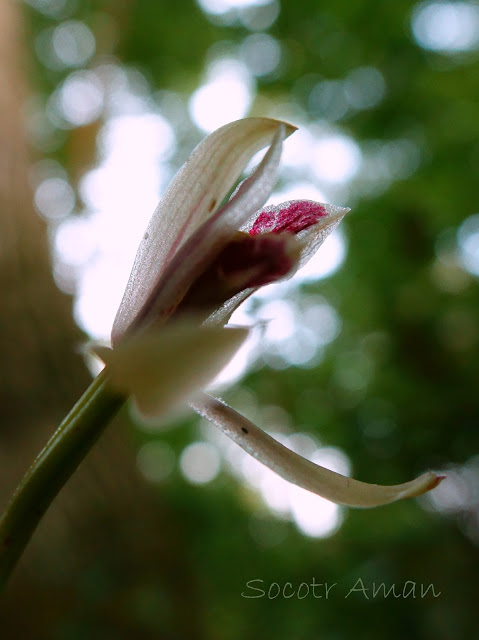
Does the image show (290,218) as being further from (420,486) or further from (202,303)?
(420,486)

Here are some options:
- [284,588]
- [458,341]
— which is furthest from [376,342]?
[284,588]

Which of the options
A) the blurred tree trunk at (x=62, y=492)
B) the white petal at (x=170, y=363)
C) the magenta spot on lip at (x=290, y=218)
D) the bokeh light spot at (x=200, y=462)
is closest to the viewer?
the white petal at (x=170, y=363)

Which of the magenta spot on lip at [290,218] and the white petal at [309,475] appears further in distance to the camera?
the magenta spot on lip at [290,218]

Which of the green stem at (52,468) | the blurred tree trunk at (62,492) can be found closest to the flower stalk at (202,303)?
the green stem at (52,468)

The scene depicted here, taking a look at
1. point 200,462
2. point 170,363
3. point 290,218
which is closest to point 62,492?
point 290,218

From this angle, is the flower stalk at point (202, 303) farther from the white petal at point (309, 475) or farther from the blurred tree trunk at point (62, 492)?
the blurred tree trunk at point (62, 492)

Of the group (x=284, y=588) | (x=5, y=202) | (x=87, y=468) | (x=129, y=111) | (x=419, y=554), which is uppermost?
(x=129, y=111)

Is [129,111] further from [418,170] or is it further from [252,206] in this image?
[252,206]
